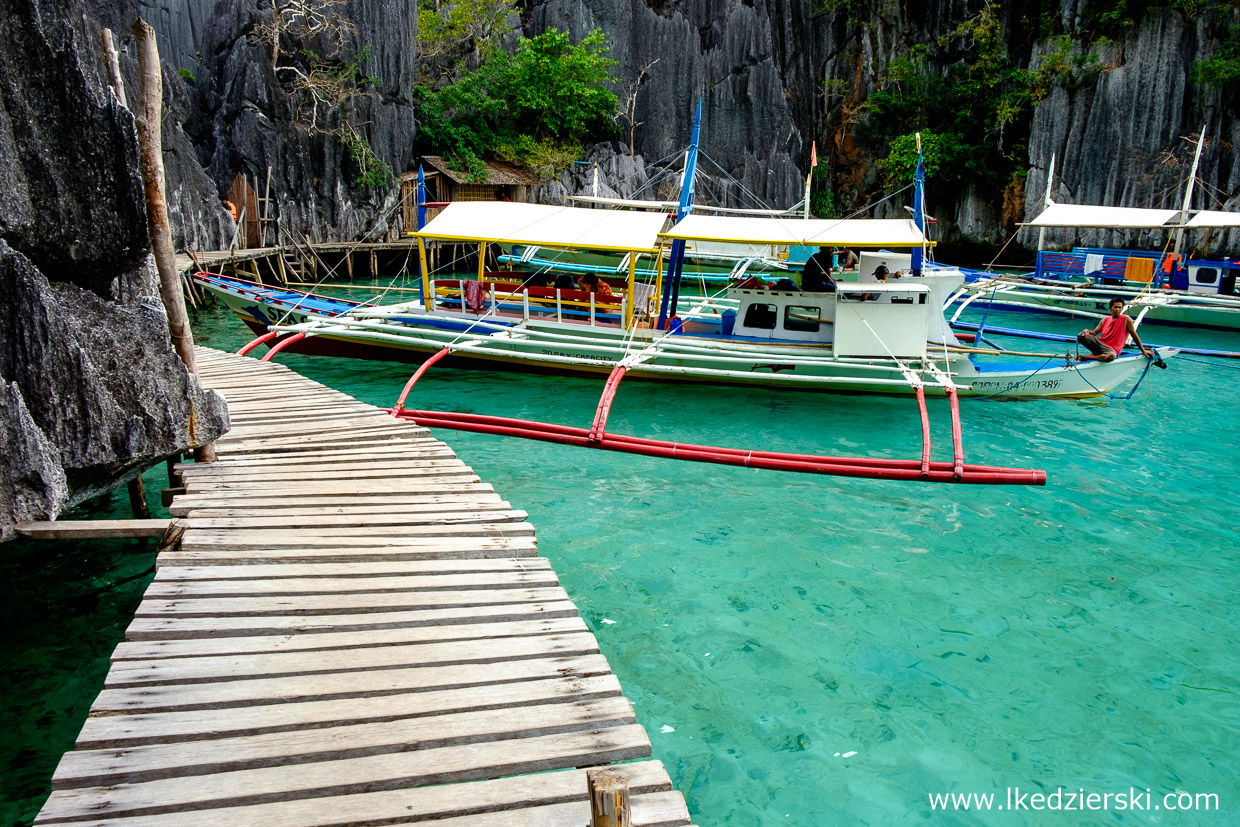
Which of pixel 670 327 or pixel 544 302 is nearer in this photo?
pixel 670 327

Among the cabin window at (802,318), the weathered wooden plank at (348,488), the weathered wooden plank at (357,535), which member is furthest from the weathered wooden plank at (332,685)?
the cabin window at (802,318)

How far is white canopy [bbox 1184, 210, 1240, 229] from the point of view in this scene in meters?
20.8

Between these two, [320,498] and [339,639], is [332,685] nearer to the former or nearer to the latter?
[339,639]

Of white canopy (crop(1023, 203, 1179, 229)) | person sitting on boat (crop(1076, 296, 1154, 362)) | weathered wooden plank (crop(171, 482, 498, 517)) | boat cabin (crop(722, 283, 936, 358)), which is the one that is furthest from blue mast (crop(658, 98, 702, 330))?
white canopy (crop(1023, 203, 1179, 229))

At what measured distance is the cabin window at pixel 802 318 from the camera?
1303 cm

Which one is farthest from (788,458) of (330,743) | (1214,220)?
(1214,220)

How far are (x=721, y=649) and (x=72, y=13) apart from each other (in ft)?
19.8

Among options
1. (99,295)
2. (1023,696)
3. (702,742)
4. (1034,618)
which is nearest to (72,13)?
(99,295)

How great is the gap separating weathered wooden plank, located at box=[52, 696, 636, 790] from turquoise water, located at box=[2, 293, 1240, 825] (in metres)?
1.91

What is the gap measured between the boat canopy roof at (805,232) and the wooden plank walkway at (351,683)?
8201 mm

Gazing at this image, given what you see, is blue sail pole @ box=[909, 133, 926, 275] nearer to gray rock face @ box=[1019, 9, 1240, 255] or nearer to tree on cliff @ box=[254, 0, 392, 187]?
gray rock face @ box=[1019, 9, 1240, 255]

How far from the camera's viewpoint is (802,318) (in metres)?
13.1

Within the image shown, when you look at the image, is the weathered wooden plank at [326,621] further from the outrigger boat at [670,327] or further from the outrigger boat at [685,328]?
the outrigger boat at [685,328]

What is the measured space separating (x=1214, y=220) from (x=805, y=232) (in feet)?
52.9
